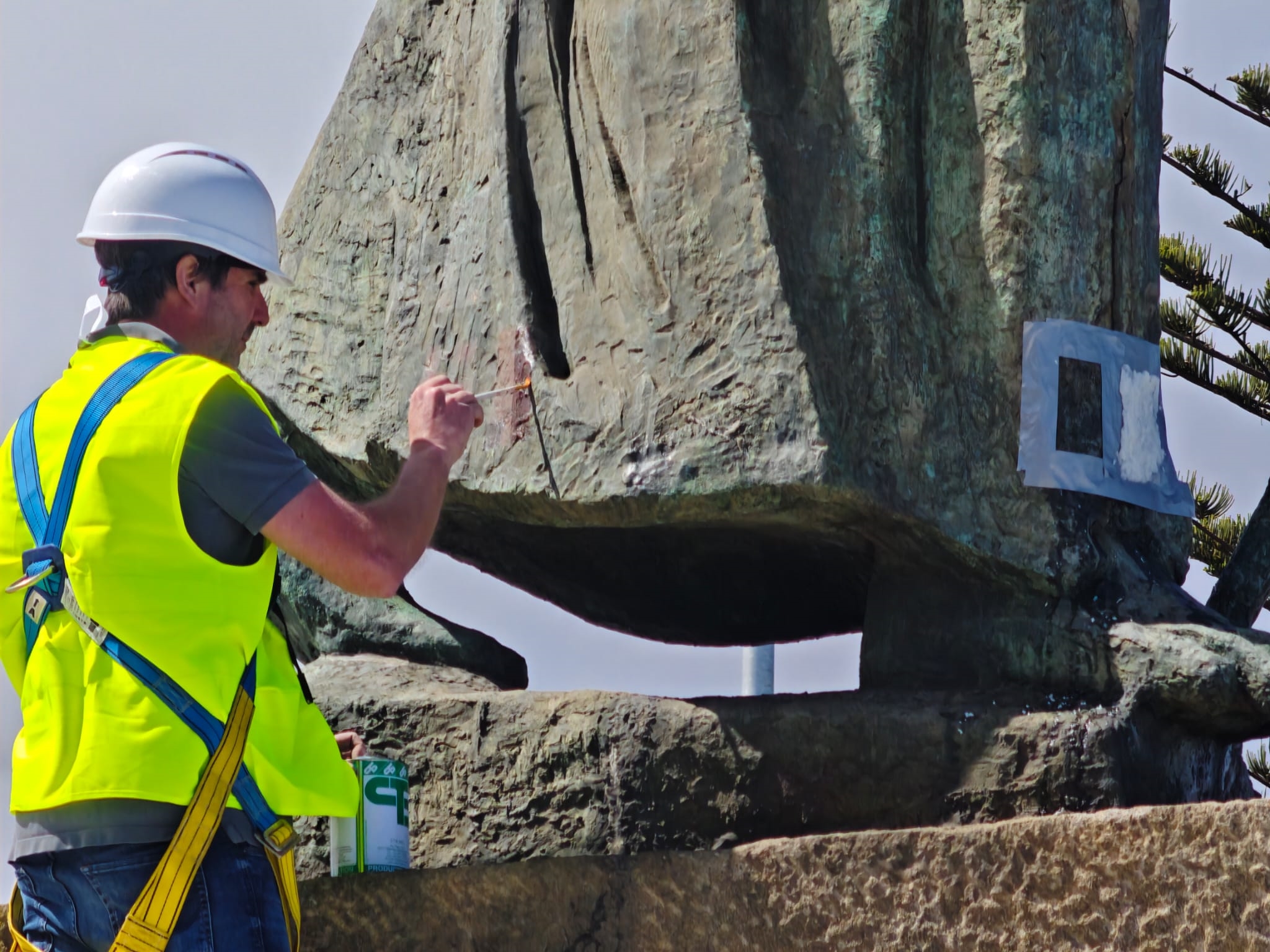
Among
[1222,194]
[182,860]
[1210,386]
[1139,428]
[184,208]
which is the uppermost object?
[1222,194]

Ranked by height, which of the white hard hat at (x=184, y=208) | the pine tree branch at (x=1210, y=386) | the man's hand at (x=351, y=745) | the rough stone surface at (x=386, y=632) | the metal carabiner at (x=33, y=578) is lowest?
the man's hand at (x=351, y=745)

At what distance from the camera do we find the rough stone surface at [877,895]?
2654 millimetres

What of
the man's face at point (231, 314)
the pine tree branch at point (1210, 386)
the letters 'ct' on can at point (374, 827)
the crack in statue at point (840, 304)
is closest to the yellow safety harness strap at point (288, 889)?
the letters 'ct' on can at point (374, 827)

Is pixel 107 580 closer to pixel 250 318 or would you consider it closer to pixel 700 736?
pixel 250 318

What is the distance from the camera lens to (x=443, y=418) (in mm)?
2596

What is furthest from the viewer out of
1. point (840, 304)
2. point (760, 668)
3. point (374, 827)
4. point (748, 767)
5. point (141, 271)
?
point (760, 668)

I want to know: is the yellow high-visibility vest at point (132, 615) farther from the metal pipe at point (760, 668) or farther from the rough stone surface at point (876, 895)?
the metal pipe at point (760, 668)

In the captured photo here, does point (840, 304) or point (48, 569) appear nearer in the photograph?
point (48, 569)

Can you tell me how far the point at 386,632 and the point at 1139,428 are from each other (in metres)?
1.59

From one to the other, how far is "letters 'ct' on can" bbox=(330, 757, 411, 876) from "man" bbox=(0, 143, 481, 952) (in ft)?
1.68

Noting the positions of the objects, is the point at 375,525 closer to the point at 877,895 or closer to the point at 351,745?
the point at 351,745

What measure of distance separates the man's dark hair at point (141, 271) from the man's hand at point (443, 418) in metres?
0.33

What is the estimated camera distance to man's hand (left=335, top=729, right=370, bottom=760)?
304 centimetres

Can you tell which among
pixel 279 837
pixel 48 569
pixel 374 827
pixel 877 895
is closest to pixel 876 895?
pixel 877 895
